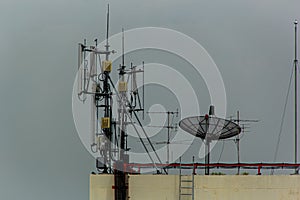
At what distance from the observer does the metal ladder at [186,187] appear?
22906 mm

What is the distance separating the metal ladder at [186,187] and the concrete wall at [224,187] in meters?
0.16

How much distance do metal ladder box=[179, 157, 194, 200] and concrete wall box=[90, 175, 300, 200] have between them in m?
0.16

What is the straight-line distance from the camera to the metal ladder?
75.2ft

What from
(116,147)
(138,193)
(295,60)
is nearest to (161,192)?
(138,193)

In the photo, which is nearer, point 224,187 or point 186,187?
point 224,187

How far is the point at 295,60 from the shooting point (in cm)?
2627

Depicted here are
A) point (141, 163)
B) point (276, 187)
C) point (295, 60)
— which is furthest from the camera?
point (295, 60)

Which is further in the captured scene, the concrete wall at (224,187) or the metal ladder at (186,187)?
the metal ladder at (186,187)

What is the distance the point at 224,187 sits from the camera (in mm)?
22734

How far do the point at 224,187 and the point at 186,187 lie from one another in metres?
1.41

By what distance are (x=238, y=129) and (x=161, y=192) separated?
4040 millimetres

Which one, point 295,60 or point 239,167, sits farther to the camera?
point 295,60

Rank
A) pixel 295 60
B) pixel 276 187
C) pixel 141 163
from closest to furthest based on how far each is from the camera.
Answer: pixel 276 187 → pixel 141 163 → pixel 295 60

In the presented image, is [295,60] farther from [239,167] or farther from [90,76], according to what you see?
[90,76]
